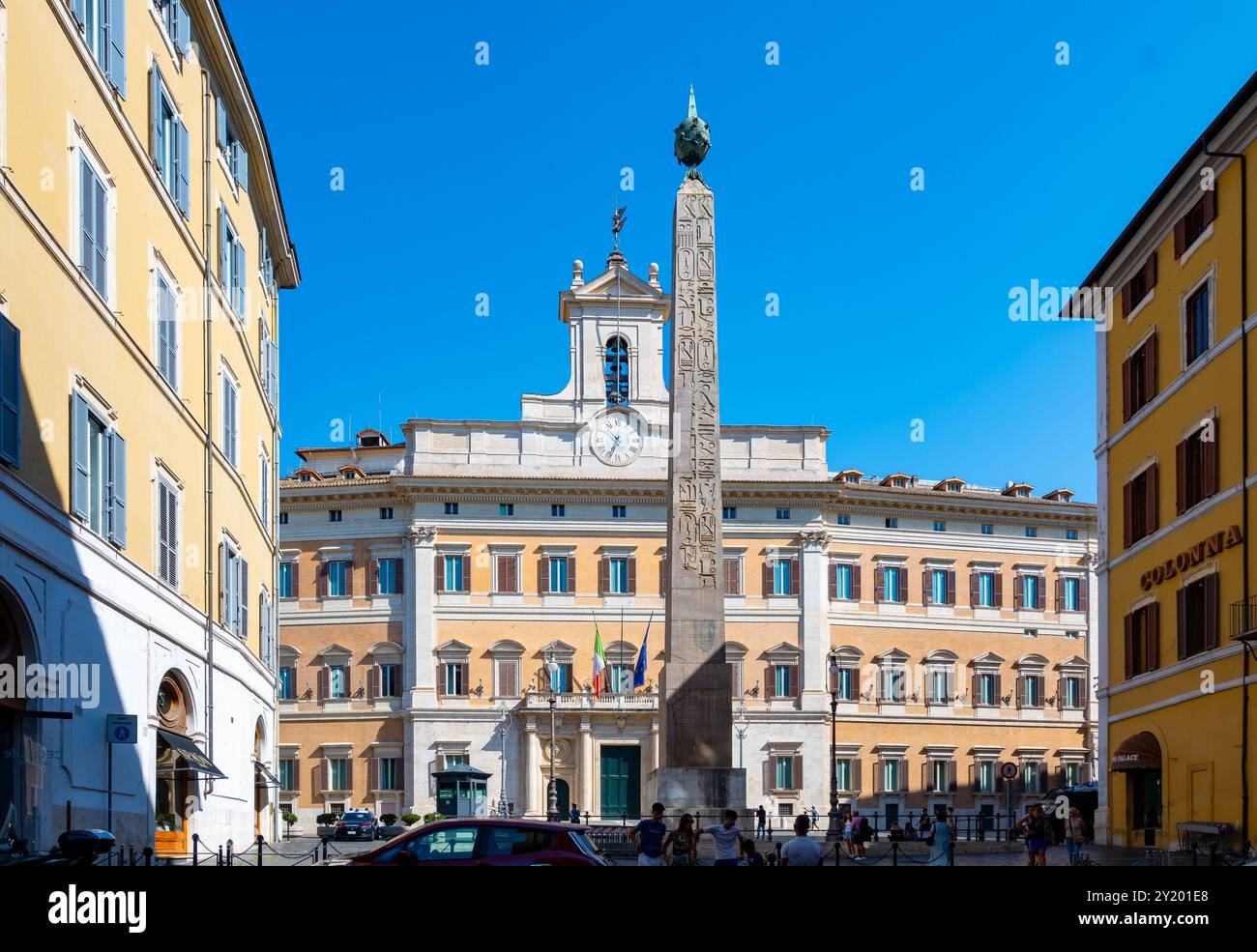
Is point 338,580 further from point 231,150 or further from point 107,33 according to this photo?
point 107,33

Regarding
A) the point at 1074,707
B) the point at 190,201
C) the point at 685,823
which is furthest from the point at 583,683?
the point at 685,823

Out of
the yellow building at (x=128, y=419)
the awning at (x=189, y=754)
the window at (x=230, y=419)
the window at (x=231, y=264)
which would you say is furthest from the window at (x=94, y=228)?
the window at (x=230, y=419)

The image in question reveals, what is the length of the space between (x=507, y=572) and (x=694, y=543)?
31341mm

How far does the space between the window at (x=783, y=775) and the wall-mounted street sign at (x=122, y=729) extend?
144 feet

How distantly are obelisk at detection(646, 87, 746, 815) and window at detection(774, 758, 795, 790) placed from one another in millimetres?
29888

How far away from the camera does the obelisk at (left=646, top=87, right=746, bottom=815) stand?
30.3 m

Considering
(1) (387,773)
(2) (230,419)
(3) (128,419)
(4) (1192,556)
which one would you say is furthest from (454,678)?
(3) (128,419)

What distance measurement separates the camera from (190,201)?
2594 centimetres

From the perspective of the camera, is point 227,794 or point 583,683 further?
point 583,683

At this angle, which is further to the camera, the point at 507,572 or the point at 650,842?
the point at 507,572

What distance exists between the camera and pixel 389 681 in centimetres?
6184

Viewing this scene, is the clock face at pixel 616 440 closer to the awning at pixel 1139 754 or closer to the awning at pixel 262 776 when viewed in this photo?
the awning at pixel 262 776
